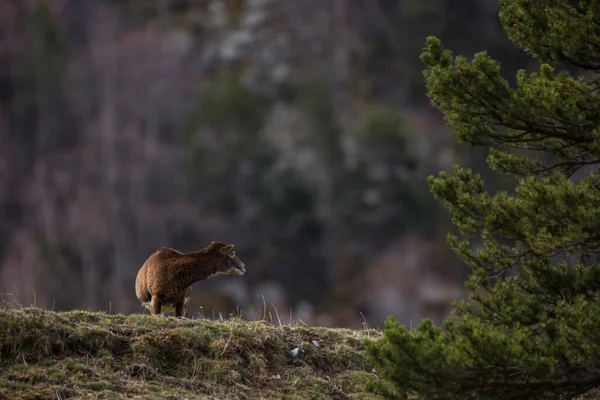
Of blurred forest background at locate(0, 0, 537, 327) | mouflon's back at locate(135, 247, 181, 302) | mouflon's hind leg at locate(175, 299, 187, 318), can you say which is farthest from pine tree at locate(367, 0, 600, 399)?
blurred forest background at locate(0, 0, 537, 327)

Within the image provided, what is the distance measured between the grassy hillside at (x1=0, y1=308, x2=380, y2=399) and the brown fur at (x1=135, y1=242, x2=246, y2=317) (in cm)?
72

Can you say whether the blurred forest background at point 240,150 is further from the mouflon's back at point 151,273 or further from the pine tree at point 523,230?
the pine tree at point 523,230

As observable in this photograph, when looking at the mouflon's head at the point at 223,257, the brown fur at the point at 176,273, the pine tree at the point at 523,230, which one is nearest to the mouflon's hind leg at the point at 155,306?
the brown fur at the point at 176,273

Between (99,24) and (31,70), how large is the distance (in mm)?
12588

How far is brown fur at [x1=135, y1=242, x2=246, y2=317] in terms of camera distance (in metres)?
9.71

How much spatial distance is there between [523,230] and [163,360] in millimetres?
3235

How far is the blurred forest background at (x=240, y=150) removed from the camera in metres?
46.4

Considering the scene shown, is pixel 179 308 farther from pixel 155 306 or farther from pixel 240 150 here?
pixel 240 150

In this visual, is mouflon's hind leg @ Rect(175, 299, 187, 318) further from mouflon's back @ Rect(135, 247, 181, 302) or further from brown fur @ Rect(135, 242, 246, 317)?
mouflon's back @ Rect(135, 247, 181, 302)

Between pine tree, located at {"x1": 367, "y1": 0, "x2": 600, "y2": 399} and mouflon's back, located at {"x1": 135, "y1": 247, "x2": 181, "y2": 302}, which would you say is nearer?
pine tree, located at {"x1": 367, "y1": 0, "x2": 600, "y2": 399}

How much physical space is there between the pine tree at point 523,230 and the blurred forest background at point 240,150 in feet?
103

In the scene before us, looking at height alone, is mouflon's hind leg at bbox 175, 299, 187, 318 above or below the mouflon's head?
below

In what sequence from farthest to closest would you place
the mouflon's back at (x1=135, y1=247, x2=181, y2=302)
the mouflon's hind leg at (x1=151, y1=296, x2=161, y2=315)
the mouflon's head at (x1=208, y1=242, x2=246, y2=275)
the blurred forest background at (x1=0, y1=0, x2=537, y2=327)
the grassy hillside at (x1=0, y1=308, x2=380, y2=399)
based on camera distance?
1. the blurred forest background at (x1=0, y1=0, x2=537, y2=327)
2. the mouflon's head at (x1=208, y1=242, x2=246, y2=275)
3. the mouflon's back at (x1=135, y1=247, x2=181, y2=302)
4. the mouflon's hind leg at (x1=151, y1=296, x2=161, y2=315)
5. the grassy hillside at (x1=0, y1=308, x2=380, y2=399)

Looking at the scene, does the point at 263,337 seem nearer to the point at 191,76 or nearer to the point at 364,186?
the point at 364,186
